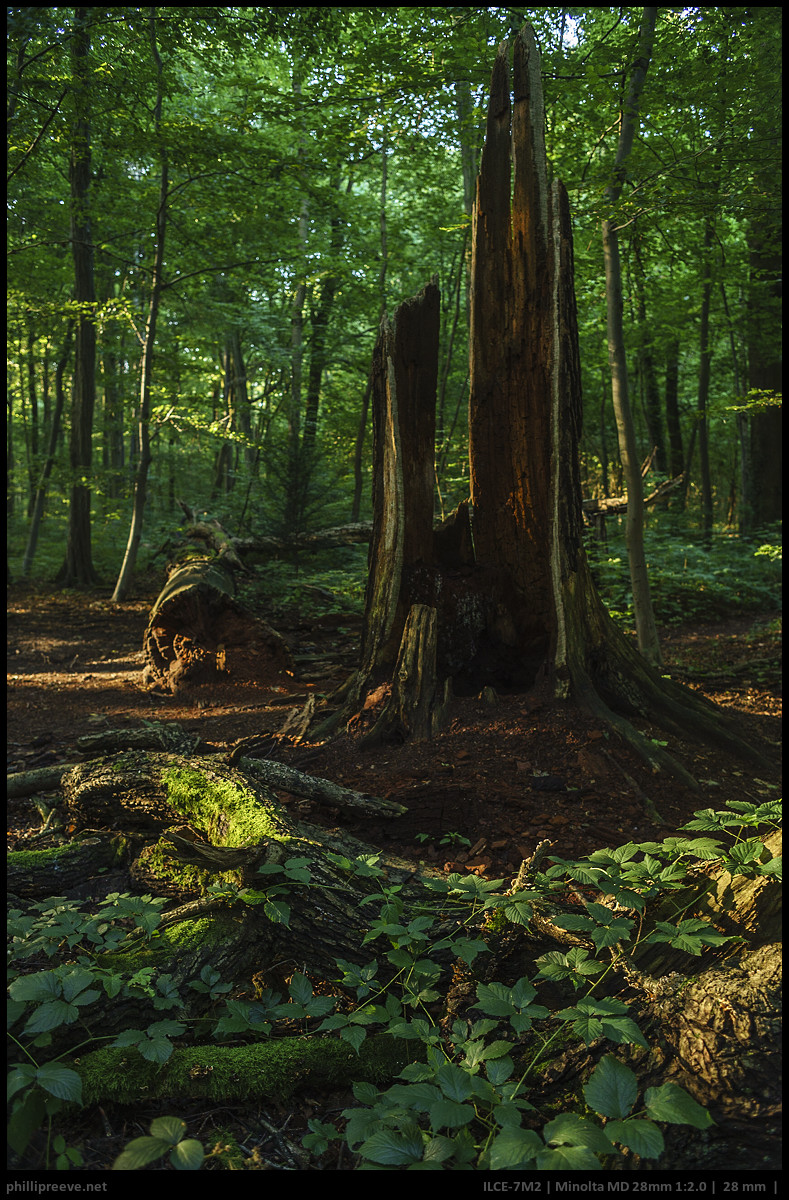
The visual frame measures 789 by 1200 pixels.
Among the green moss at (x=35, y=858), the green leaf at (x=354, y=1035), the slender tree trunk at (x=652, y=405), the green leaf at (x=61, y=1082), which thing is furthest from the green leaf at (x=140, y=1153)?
the slender tree trunk at (x=652, y=405)

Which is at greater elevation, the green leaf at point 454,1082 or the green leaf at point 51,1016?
the green leaf at point 51,1016

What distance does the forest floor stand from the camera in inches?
124

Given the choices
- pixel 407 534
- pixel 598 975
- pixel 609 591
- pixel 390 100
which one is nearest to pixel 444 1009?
pixel 598 975

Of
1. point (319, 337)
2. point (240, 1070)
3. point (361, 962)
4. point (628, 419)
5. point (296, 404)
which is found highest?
point (319, 337)

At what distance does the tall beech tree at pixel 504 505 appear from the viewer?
4.68 meters

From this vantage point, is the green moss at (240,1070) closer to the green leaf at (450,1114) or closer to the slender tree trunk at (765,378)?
the green leaf at (450,1114)

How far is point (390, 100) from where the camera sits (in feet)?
21.8

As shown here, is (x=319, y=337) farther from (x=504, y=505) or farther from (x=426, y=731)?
(x=426, y=731)

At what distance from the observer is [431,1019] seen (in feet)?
6.13

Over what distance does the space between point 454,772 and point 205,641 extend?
434 centimetres

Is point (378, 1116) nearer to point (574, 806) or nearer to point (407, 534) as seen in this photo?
point (574, 806)

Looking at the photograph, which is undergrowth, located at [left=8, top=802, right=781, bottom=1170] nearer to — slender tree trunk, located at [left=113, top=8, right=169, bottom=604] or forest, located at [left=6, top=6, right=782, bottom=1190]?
forest, located at [left=6, top=6, right=782, bottom=1190]

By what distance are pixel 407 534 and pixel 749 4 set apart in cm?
480

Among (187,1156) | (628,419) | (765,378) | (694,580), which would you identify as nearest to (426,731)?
(187,1156)
